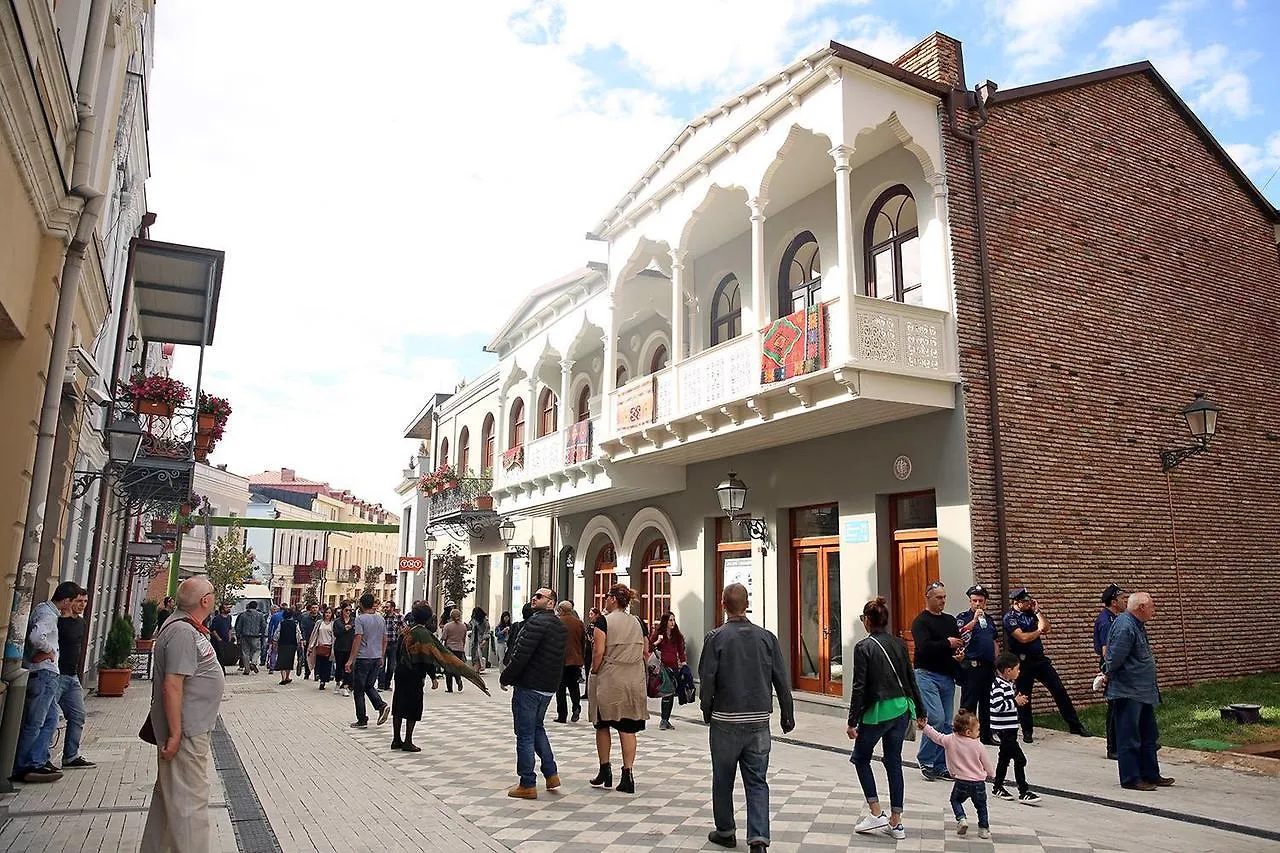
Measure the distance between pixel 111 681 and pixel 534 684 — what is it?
11274 mm

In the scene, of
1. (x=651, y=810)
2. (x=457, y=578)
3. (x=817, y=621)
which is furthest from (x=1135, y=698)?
(x=457, y=578)

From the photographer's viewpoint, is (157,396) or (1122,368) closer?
(1122,368)

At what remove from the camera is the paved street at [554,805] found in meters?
6.15

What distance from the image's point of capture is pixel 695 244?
56.0 ft

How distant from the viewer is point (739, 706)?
595 centimetres

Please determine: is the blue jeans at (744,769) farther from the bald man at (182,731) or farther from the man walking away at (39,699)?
the man walking away at (39,699)

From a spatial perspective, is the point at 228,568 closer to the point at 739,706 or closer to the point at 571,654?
the point at 571,654

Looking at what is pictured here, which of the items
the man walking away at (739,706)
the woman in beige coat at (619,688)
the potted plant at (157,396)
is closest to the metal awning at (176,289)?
the potted plant at (157,396)

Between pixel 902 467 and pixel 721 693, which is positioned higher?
pixel 902 467

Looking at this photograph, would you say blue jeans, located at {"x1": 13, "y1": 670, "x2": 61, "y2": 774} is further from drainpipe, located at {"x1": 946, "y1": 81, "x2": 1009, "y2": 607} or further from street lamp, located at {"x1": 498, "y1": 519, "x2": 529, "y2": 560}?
street lamp, located at {"x1": 498, "y1": 519, "x2": 529, "y2": 560}

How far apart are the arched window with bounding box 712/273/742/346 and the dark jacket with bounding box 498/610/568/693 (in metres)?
9.41

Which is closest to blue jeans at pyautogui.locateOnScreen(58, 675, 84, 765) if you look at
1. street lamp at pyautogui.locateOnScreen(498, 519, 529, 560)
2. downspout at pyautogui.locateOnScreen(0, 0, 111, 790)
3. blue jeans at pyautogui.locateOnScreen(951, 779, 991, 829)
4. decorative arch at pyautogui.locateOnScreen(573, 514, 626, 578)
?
downspout at pyautogui.locateOnScreen(0, 0, 111, 790)

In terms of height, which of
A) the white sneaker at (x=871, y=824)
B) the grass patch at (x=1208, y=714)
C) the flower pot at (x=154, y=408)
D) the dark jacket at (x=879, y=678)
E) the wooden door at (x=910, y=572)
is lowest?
the white sneaker at (x=871, y=824)

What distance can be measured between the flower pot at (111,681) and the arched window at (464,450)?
47.4 feet
